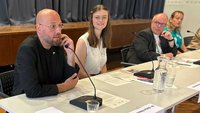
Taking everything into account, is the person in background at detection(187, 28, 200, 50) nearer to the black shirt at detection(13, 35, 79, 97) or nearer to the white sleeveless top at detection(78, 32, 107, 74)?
the white sleeveless top at detection(78, 32, 107, 74)

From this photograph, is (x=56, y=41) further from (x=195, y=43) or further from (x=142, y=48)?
(x=195, y=43)

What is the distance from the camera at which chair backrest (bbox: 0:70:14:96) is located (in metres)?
2.03

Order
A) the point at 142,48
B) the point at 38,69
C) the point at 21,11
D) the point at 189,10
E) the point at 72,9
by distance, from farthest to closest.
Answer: the point at 189,10
the point at 72,9
the point at 21,11
the point at 142,48
the point at 38,69

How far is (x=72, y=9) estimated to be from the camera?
4.95m

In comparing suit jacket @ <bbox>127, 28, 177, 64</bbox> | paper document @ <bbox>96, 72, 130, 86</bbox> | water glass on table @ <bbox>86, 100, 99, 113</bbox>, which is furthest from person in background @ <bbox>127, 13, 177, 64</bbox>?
water glass on table @ <bbox>86, 100, 99, 113</bbox>

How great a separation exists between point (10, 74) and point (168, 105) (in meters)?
1.19

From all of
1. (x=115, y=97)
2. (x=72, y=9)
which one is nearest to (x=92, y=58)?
(x=115, y=97)

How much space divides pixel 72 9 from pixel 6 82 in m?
3.09

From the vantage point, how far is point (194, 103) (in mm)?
3293

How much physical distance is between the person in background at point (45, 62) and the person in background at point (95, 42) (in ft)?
1.82

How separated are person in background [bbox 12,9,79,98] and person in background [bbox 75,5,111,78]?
554 millimetres

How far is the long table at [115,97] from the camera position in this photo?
5.13ft

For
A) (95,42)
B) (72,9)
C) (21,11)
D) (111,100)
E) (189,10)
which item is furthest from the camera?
(189,10)

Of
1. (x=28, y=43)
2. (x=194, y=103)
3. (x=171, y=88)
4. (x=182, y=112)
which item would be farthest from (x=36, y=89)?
(x=194, y=103)
